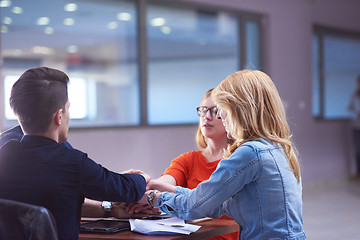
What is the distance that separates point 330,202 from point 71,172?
5.52 meters

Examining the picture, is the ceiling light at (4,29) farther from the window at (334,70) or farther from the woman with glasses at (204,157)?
the window at (334,70)

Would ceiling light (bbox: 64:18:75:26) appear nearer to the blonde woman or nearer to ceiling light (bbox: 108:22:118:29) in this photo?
ceiling light (bbox: 108:22:118:29)

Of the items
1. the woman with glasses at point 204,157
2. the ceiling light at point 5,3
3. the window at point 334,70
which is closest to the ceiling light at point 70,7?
the ceiling light at point 5,3

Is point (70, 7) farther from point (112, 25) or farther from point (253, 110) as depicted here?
point (253, 110)

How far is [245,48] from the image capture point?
23.2 ft

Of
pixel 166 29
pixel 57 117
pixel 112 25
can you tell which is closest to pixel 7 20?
pixel 112 25

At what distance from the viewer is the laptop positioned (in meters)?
1.95

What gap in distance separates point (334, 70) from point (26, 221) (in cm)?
803

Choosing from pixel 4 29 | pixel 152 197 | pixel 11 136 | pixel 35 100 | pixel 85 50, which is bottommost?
pixel 152 197

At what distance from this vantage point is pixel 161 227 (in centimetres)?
196

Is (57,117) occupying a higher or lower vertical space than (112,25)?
lower

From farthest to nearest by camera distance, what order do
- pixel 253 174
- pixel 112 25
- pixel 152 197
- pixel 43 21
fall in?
pixel 112 25
pixel 43 21
pixel 152 197
pixel 253 174

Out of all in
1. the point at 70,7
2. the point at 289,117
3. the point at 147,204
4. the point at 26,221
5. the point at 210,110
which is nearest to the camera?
the point at 26,221

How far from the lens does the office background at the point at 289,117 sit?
18.6 feet
